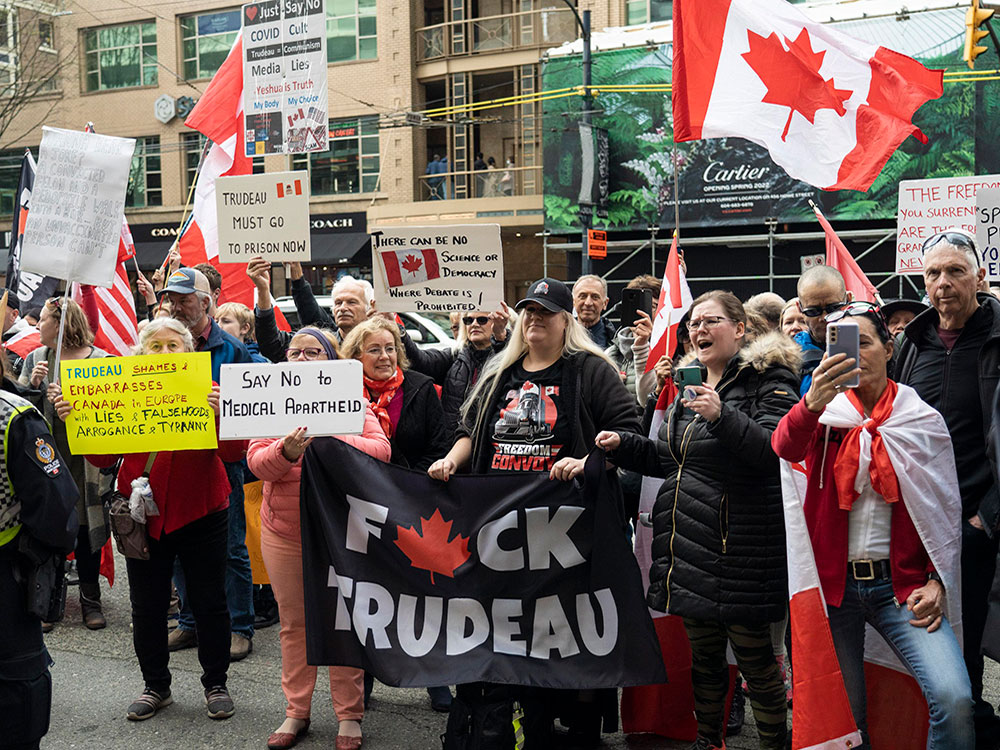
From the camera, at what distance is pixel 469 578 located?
4.50 m

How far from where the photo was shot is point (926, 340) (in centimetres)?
436

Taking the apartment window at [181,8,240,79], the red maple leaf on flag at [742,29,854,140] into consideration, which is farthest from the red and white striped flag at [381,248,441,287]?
the apartment window at [181,8,240,79]

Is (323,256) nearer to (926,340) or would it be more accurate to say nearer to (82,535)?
(82,535)

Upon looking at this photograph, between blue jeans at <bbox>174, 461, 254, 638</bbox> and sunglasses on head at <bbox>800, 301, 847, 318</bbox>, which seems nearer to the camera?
sunglasses on head at <bbox>800, 301, 847, 318</bbox>

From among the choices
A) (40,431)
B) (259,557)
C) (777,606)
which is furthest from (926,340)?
(259,557)

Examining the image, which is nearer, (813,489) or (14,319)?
(813,489)

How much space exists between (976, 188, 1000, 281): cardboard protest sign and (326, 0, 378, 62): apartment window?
2612 cm

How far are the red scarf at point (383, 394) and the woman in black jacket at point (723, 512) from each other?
1.34 m

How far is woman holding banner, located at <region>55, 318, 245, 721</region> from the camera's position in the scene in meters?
5.12

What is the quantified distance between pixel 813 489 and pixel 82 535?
4.95 meters

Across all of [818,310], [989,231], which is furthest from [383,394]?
[989,231]

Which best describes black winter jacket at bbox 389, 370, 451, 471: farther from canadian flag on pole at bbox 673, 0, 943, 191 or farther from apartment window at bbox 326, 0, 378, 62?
apartment window at bbox 326, 0, 378, 62

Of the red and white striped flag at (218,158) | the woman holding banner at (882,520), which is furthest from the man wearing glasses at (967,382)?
the red and white striped flag at (218,158)

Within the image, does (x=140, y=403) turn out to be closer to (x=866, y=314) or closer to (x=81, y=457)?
(x=81, y=457)
